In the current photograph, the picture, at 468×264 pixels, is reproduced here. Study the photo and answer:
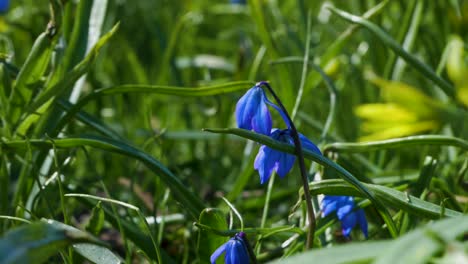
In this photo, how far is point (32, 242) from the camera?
83 centimetres

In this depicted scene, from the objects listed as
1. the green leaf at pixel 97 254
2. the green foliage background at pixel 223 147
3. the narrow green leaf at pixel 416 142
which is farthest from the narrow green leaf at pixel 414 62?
the green leaf at pixel 97 254

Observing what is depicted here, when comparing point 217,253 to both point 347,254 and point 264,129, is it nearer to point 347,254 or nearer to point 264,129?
point 264,129

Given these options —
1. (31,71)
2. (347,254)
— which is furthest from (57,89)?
(347,254)

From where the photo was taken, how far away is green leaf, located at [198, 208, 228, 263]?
1.28m

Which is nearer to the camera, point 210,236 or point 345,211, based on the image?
point 210,236

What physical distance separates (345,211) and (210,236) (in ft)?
0.91

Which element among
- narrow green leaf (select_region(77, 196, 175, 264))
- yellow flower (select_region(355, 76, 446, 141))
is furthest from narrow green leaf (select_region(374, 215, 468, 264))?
narrow green leaf (select_region(77, 196, 175, 264))

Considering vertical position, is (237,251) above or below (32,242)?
below

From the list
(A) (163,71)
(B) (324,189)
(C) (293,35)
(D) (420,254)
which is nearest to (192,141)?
(A) (163,71)

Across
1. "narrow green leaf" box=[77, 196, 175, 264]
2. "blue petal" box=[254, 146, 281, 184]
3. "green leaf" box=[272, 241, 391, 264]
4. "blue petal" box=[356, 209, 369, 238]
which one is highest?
"green leaf" box=[272, 241, 391, 264]

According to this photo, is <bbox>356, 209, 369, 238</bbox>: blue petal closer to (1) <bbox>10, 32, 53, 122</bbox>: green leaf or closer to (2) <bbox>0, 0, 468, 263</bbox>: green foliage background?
(2) <bbox>0, 0, 468, 263</bbox>: green foliage background

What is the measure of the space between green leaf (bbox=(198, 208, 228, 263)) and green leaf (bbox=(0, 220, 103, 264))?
405 millimetres

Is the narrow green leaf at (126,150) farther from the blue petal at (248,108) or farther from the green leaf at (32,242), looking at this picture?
the green leaf at (32,242)

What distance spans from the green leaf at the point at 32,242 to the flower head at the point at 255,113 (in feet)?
1.44
